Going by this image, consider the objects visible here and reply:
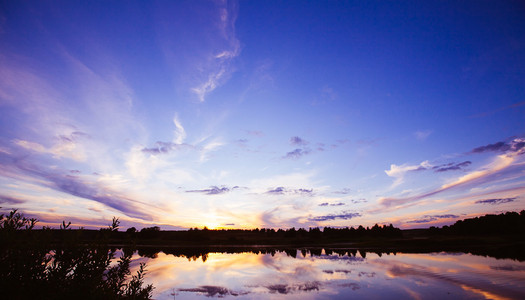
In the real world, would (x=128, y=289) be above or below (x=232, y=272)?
above

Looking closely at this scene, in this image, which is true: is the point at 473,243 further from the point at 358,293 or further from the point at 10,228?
the point at 10,228

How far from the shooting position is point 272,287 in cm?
2256

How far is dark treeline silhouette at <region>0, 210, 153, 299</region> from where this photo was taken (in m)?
5.57

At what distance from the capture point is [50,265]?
6.20 metres

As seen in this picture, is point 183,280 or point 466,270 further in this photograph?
point 466,270

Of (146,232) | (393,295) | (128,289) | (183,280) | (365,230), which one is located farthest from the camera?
(365,230)

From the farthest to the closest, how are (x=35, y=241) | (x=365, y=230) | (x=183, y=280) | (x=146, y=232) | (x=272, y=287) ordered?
1. (x=365, y=230)
2. (x=146, y=232)
3. (x=183, y=280)
4. (x=272, y=287)
5. (x=35, y=241)

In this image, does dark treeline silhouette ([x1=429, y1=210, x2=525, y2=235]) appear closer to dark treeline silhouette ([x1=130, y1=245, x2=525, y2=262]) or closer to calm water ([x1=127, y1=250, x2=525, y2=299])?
dark treeline silhouette ([x1=130, y1=245, x2=525, y2=262])

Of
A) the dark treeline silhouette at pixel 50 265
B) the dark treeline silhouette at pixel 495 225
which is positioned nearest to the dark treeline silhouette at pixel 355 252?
the dark treeline silhouette at pixel 495 225

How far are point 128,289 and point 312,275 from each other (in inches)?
972

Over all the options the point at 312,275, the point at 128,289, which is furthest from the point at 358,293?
the point at 128,289

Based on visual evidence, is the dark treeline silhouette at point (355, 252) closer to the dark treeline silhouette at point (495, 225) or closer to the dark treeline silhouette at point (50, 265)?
the dark treeline silhouette at point (495, 225)

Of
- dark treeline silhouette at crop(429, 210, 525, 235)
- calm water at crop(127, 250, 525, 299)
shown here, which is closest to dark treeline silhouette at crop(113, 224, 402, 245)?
dark treeline silhouette at crop(429, 210, 525, 235)

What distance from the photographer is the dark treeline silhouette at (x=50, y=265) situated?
18.3 feet
